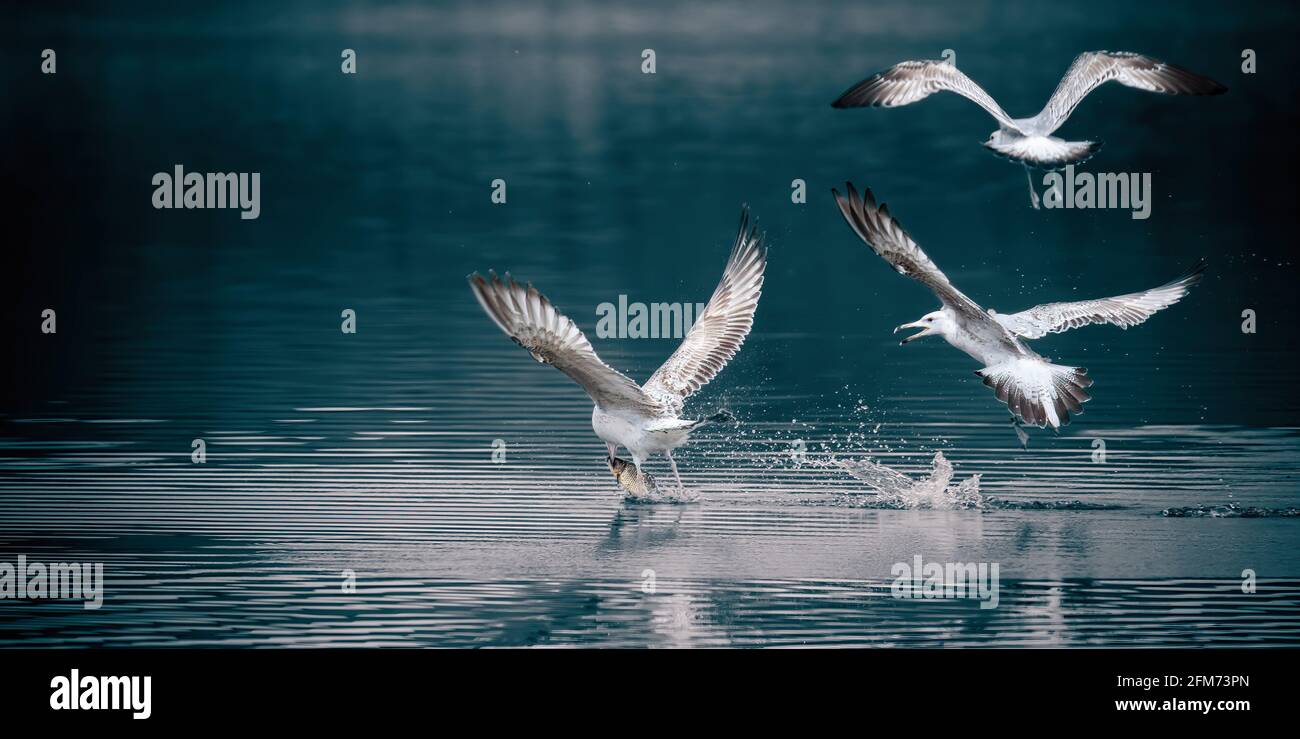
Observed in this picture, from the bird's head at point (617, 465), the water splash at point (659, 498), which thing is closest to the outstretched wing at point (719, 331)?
the bird's head at point (617, 465)

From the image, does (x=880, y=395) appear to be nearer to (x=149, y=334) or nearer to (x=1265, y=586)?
(x=1265, y=586)

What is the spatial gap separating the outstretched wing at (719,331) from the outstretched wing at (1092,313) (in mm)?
2171

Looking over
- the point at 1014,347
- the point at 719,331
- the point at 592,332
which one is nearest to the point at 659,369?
the point at 719,331

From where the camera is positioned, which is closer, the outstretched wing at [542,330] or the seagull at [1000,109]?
the outstretched wing at [542,330]

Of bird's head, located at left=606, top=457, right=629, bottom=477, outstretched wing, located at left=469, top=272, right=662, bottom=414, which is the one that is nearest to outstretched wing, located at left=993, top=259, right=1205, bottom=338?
bird's head, located at left=606, top=457, right=629, bottom=477

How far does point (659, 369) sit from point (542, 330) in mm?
2433

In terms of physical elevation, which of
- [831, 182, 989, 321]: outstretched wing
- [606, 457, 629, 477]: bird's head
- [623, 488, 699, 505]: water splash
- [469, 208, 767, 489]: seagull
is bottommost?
[623, 488, 699, 505]: water splash

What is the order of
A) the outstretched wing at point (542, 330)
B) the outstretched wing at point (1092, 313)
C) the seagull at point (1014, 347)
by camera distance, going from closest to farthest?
the outstretched wing at point (542, 330), the seagull at point (1014, 347), the outstretched wing at point (1092, 313)

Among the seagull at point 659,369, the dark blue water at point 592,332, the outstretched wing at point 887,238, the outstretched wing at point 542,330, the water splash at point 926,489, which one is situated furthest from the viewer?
the water splash at point 926,489

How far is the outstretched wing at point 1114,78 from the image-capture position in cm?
1869

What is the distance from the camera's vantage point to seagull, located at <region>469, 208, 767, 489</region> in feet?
41.9

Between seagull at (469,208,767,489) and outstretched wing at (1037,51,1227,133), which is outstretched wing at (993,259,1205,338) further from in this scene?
outstretched wing at (1037,51,1227,133)

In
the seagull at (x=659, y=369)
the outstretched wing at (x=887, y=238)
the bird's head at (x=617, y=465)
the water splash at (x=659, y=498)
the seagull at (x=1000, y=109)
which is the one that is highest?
the seagull at (x=1000, y=109)

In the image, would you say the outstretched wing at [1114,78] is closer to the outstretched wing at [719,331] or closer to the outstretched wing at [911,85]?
the outstretched wing at [911,85]
